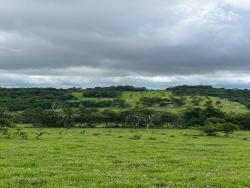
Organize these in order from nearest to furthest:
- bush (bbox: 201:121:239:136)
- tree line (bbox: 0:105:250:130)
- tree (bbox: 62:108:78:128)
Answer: bush (bbox: 201:121:239:136), tree (bbox: 62:108:78:128), tree line (bbox: 0:105:250:130)

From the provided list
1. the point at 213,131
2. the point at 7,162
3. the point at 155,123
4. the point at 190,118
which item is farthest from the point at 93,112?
the point at 7,162

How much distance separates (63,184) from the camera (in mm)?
15562

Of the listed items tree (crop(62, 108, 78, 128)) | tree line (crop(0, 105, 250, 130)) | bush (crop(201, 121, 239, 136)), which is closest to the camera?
bush (crop(201, 121, 239, 136))

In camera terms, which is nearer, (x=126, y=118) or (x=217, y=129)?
(x=217, y=129)

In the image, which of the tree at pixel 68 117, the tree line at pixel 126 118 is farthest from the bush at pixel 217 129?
the tree at pixel 68 117

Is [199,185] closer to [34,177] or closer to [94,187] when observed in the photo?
[94,187]

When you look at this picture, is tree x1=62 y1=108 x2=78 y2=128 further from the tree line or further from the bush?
the bush

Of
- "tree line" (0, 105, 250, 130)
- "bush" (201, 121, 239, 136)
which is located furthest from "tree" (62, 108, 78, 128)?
"bush" (201, 121, 239, 136)

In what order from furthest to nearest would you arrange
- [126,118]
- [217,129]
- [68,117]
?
[126,118] → [68,117] → [217,129]

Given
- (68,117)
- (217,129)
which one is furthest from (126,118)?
(217,129)

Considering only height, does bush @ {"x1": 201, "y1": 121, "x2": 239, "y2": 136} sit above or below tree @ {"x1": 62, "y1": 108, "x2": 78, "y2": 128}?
above

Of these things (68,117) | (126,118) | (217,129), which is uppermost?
(217,129)

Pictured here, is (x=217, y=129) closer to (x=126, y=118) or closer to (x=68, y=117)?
(x=68, y=117)

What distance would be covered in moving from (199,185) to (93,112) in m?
122
